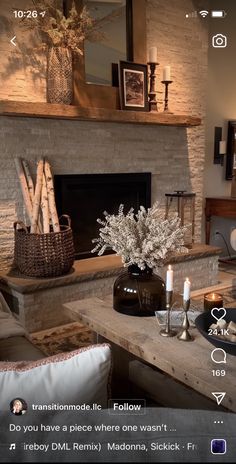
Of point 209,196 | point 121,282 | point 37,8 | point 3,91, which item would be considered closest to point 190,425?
point 121,282

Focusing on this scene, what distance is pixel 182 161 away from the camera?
3330 millimetres

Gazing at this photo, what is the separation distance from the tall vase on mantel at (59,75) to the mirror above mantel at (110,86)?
16cm

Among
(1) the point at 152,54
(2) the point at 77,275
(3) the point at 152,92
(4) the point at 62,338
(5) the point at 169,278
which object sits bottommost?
(4) the point at 62,338

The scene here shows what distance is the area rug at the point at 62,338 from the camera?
1958 millimetres

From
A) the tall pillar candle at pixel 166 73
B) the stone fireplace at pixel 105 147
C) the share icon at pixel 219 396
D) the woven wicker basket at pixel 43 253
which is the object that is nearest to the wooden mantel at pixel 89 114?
the stone fireplace at pixel 105 147

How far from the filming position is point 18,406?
53 cm

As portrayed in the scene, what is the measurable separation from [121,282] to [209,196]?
2.58m

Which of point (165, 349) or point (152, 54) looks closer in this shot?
point (165, 349)

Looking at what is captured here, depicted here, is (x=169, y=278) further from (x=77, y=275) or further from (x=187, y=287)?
(x=77, y=275)

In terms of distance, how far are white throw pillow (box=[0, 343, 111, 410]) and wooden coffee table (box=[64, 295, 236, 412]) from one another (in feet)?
1.26

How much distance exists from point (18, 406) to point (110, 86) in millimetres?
2569

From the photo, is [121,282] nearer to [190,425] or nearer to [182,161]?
[190,425]

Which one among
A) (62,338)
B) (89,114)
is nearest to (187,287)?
(62,338)

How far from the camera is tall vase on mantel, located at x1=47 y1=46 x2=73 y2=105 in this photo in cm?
239
